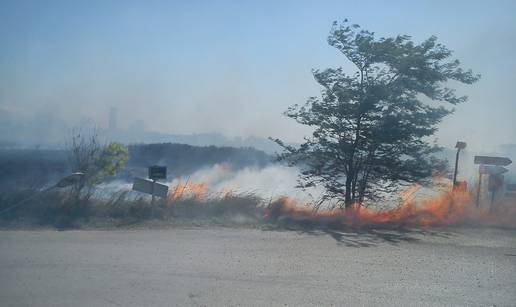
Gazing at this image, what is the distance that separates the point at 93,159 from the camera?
15.7 meters

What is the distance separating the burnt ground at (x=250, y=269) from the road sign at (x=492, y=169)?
4.89 m

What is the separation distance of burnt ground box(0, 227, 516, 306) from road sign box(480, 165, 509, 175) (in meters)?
4.89

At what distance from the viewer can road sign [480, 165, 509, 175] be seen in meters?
16.1

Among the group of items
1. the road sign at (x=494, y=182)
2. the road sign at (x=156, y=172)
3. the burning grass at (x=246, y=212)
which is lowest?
the burning grass at (x=246, y=212)

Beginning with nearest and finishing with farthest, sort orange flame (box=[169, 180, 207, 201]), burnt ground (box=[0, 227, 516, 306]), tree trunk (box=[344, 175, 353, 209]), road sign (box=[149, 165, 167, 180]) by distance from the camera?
burnt ground (box=[0, 227, 516, 306]) < road sign (box=[149, 165, 167, 180]) < orange flame (box=[169, 180, 207, 201]) < tree trunk (box=[344, 175, 353, 209])

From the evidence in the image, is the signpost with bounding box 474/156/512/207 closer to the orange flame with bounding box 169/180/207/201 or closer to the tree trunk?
the tree trunk

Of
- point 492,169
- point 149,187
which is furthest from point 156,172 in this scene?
point 492,169

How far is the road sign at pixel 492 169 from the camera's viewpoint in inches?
635

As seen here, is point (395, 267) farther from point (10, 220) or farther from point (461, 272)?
point (10, 220)

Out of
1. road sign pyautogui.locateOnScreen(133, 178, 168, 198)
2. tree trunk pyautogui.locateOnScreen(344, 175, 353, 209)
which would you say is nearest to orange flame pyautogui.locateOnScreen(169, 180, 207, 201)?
road sign pyautogui.locateOnScreen(133, 178, 168, 198)

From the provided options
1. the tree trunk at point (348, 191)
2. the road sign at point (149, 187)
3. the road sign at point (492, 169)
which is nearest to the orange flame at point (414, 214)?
the tree trunk at point (348, 191)

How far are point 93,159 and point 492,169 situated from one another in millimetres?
11449

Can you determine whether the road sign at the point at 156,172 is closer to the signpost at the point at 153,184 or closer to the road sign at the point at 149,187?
the signpost at the point at 153,184

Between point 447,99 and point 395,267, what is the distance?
835 cm
